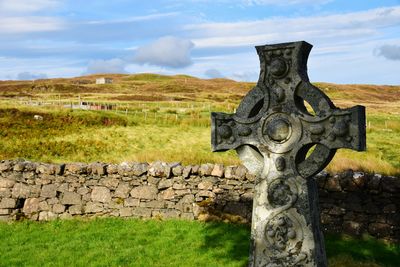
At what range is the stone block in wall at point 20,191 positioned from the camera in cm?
1301

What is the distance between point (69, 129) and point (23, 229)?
17.1m

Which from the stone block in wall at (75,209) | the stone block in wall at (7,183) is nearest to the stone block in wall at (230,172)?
the stone block in wall at (75,209)

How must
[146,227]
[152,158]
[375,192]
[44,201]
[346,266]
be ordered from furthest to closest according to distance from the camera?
1. [152,158]
2. [44,201]
3. [146,227]
4. [375,192]
5. [346,266]

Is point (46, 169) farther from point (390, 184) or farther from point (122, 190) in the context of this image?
point (390, 184)

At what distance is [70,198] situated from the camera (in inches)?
503

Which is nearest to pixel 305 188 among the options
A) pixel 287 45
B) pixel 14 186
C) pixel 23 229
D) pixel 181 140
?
pixel 287 45

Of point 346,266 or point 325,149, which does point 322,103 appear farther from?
point 346,266

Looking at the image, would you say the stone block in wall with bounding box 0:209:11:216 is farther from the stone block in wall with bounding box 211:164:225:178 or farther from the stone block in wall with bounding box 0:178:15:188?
the stone block in wall with bounding box 211:164:225:178

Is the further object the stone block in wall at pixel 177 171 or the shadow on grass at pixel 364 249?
the stone block in wall at pixel 177 171

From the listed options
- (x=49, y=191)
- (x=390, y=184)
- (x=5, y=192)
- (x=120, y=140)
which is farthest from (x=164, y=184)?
(x=120, y=140)

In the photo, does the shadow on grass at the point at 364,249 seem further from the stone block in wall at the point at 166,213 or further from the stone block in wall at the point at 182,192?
the stone block in wall at the point at 166,213

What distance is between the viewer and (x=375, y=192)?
32.9 feet

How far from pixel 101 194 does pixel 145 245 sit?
117 inches

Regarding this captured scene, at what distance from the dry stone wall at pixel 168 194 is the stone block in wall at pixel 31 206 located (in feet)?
0.09
